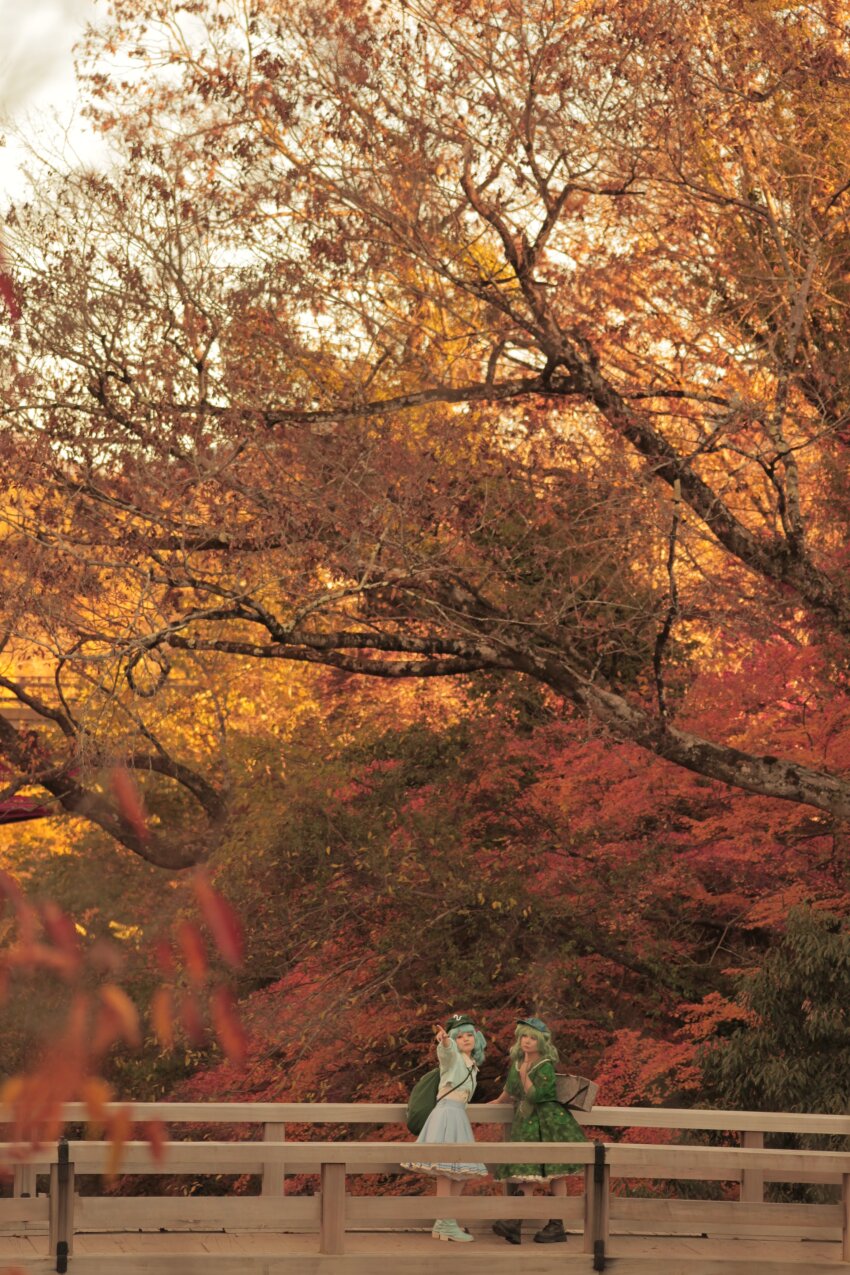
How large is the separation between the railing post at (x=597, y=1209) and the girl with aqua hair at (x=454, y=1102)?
55 centimetres

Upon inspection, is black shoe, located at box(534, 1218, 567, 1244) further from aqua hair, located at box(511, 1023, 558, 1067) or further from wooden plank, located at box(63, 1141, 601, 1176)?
aqua hair, located at box(511, 1023, 558, 1067)

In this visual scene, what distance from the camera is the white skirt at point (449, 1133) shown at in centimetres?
797

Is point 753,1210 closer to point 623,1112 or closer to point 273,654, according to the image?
point 623,1112

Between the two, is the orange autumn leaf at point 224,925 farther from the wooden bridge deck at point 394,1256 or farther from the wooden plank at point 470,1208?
the wooden plank at point 470,1208

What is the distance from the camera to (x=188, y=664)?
24000 millimetres

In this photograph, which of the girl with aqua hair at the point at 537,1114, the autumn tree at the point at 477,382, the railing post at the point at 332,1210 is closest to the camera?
the railing post at the point at 332,1210

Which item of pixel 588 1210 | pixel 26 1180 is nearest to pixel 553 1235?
pixel 588 1210

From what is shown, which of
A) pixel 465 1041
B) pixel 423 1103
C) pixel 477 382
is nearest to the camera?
pixel 465 1041

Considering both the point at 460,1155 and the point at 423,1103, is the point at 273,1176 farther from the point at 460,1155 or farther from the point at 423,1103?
the point at 460,1155

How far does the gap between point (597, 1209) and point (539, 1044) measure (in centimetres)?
85

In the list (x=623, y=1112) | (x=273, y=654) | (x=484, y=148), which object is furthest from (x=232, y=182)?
(x=623, y=1112)

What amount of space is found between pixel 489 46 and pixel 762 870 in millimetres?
8361

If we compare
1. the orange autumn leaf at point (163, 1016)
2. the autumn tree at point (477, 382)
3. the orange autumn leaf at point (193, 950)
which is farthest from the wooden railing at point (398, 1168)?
the orange autumn leaf at point (163, 1016)

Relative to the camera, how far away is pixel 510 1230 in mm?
8281
